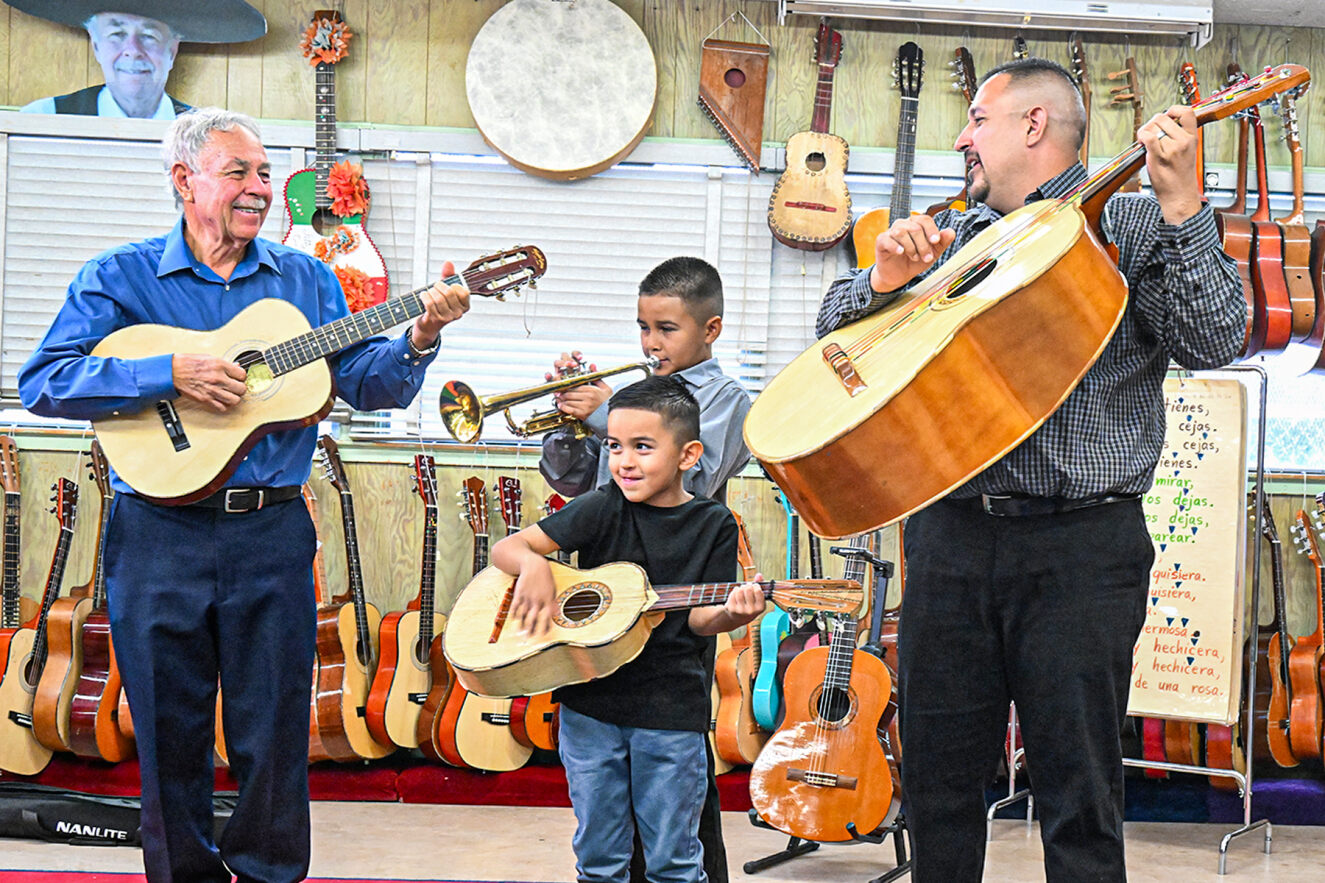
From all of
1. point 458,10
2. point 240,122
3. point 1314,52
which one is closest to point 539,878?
point 240,122

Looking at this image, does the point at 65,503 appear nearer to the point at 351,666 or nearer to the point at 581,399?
the point at 351,666

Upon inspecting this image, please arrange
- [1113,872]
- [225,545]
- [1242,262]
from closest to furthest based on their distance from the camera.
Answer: [1113,872], [225,545], [1242,262]

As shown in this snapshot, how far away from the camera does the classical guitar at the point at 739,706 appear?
13.5 ft

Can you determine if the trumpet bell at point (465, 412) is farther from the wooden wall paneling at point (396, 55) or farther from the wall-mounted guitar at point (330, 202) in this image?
the wooden wall paneling at point (396, 55)

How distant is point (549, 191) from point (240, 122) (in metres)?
2.10

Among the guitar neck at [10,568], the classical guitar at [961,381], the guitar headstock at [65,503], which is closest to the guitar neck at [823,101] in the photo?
the classical guitar at [961,381]

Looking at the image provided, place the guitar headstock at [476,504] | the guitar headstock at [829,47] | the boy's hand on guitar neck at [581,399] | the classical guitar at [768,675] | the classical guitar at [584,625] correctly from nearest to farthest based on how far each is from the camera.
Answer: the classical guitar at [584,625] → the boy's hand on guitar neck at [581,399] → the classical guitar at [768,675] → the guitar headstock at [476,504] → the guitar headstock at [829,47]

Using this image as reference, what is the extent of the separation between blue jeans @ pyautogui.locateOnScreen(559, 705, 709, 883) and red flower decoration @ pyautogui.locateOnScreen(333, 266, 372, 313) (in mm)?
2525

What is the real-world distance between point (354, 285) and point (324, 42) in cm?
91

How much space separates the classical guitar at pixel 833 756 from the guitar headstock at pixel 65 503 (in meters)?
2.57

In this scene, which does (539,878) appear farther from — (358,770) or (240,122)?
(240,122)

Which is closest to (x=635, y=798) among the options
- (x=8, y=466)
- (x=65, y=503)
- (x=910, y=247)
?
(x=910, y=247)

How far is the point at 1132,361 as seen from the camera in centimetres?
199

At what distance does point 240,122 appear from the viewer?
270cm
